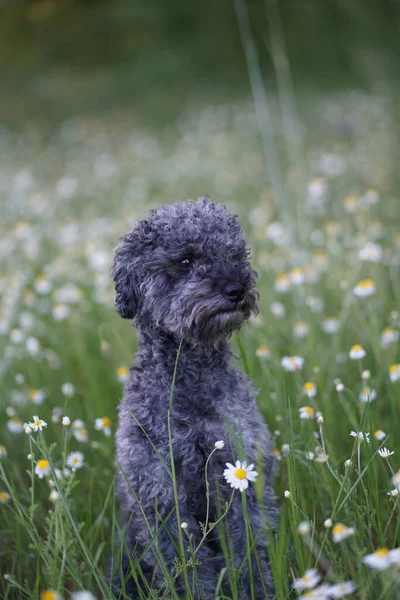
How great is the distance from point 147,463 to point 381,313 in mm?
2886

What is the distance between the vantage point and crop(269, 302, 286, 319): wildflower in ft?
18.0

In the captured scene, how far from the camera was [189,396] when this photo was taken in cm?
317

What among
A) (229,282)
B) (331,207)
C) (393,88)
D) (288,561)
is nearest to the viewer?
(288,561)

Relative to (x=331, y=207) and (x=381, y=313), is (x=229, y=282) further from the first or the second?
(x=331, y=207)

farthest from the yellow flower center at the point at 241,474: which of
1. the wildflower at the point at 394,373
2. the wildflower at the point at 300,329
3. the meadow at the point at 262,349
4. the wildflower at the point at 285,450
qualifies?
the wildflower at the point at 300,329

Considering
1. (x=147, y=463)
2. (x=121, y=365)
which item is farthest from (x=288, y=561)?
(x=121, y=365)

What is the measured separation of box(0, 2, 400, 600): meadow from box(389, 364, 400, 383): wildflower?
39mm

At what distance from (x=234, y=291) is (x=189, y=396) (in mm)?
620

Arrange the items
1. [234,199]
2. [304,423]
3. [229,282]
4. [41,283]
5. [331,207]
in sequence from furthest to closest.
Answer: [234,199] < [331,207] < [41,283] < [304,423] < [229,282]

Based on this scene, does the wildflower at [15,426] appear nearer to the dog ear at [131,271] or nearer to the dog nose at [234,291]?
the dog ear at [131,271]

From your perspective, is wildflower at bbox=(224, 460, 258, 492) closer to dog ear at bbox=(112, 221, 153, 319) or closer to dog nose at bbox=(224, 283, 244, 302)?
dog nose at bbox=(224, 283, 244, 302)

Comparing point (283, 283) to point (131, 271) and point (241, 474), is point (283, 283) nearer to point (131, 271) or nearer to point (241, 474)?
point (131, 271)

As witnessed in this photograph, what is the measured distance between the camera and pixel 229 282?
3070 millimetres

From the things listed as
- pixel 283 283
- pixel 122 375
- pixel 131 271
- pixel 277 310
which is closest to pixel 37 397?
pixel 122 375
